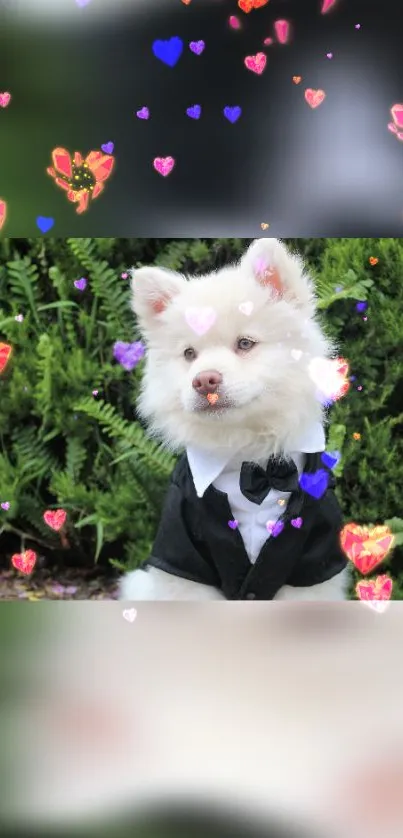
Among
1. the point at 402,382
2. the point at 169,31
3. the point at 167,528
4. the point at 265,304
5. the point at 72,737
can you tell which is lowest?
the point at 72,737

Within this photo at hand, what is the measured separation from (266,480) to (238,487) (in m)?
0.06

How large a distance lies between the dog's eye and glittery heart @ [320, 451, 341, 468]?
17.3 inches

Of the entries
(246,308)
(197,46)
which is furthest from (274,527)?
(197,46)

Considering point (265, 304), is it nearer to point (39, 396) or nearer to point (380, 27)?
point (380, 27)

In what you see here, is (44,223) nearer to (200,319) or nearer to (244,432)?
(200,319)

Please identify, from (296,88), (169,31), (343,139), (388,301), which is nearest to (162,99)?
(169,31)

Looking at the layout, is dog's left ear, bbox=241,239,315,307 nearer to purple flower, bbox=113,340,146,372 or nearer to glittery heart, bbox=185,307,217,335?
glittery heart, bbox=185,307,217,335

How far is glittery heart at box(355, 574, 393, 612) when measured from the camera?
1.86 meters

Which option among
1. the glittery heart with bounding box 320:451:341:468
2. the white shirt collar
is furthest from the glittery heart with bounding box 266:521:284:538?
the glittery heart with bounding box 320:451:341:468

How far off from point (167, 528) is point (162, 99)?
93cm

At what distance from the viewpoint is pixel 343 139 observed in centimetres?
162

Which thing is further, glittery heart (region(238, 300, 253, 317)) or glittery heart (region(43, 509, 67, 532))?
glittery heart (region(43, 509, 67, 532))

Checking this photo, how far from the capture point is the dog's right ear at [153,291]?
1.61 metres

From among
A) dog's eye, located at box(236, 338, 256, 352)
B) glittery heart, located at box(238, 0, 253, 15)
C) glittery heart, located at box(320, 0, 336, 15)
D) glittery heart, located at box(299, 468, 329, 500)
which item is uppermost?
glittery heart, located at box(320, 0, 336, 15)
